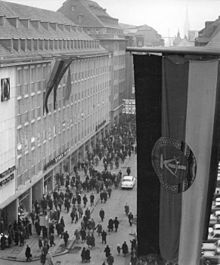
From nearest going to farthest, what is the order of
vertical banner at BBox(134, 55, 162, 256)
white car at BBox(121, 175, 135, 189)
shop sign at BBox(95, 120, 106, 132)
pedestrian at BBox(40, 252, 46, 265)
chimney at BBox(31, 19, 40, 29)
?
vertical banner at BBox(134, 55, 162, 256), pedestrian at BBox(40, 252, 46, 265), white car at BBox(121, 175, 135, 189), chimney at BBox(31, 19, 40, 29), shop sign at BBox(95, 120, 106, 132)

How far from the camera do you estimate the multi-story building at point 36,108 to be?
28491 mm

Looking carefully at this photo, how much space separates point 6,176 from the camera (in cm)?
2762

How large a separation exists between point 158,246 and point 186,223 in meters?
0.73

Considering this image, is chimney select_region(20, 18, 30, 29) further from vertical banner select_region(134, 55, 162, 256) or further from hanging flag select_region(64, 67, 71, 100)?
vertical banner select_region(134, 55, 162, 256)

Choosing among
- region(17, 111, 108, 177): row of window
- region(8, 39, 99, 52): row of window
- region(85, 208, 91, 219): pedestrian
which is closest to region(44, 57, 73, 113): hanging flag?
region(8, 39, 99, 52): row of window

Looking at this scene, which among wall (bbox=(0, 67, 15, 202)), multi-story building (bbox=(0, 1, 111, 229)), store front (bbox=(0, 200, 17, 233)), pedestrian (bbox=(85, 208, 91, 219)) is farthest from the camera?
pedestrian (bbox=(85, 208, 91, 219))

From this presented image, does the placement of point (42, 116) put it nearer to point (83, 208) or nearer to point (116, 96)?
point (83, 208)

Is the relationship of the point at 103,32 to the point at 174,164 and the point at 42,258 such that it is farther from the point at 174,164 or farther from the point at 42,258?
the point at 174,164

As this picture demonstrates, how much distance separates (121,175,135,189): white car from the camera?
3734cm

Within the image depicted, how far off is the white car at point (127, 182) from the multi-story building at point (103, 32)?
26345mm

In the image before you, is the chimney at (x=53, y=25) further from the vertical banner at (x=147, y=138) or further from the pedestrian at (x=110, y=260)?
the vertical banner at (x=147, y=138)

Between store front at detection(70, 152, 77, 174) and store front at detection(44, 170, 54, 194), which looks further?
store front at detection(70, 152, 77, 174)

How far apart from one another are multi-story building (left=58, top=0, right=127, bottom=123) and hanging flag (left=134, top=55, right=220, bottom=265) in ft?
172

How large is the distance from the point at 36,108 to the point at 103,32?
35686 mm
